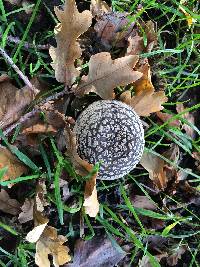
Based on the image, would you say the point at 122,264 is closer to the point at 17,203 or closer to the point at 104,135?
the point at 17,203

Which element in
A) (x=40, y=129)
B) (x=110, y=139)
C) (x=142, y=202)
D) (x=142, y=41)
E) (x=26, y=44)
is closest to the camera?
(x=110, y=139)

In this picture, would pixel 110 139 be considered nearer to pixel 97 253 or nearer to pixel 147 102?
pixel 147 102

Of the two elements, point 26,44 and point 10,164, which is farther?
point 26,44

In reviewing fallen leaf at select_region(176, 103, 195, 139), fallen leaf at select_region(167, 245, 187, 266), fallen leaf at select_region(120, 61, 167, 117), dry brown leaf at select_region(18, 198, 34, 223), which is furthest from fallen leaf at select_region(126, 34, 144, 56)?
fallen leaf at select_region(167, 245, 187, 266)

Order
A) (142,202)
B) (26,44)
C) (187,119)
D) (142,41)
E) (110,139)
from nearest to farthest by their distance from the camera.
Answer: (110,139) → (26,44) → (142,41) → (142,202) → (187,119)

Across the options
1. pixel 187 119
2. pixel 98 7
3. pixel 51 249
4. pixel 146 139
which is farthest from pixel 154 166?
pixel 98 7

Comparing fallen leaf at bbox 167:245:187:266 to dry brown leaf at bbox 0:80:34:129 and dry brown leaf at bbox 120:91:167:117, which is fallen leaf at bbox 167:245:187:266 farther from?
dry brown leaf at bbox 0:80:34:129

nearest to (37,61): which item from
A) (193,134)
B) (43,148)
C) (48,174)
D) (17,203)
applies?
(43,148)
